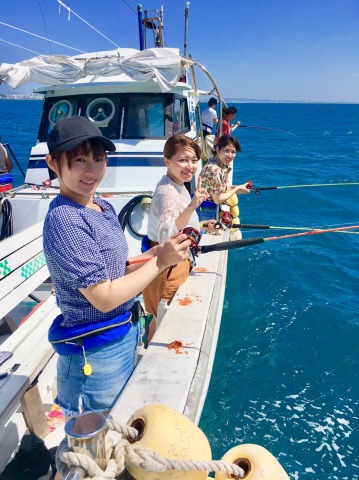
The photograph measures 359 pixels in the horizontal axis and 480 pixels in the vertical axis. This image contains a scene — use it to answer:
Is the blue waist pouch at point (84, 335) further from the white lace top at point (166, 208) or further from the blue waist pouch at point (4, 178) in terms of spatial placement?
the blue waist pouch at point (4, 178)

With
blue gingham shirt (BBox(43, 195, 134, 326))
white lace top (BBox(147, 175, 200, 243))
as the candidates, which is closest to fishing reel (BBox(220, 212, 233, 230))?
white lace top (BBox(147, 175, 200, 243))

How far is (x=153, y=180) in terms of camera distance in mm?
6129

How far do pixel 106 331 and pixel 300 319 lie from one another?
175 inches

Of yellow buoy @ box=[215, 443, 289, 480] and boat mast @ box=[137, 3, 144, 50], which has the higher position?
boat mast @ box=[137, 3, 144, 50]

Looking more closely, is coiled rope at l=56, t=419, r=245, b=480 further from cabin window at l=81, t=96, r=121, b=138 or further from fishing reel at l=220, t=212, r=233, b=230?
cabin window at l=81, t=96, r=121, b=138

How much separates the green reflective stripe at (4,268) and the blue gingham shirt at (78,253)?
165 centimetres

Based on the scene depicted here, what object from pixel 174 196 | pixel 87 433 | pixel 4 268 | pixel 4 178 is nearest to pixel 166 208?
pixel 174 196

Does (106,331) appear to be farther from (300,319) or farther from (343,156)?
(343,156)

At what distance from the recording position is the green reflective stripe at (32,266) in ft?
11.3

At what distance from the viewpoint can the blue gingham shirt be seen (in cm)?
146

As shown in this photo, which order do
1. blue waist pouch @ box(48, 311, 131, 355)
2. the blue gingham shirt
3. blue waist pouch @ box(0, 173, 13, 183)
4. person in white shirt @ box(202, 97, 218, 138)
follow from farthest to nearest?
person in white shirt @ box(202, 97, 218, 138)
blue waist pouch @ box(0, 173, 13, 183)
blue waist pouch @ box(48, 311, 131, 355)
the blue gingham shirt

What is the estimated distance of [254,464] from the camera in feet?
4.92

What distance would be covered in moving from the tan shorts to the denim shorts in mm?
1255

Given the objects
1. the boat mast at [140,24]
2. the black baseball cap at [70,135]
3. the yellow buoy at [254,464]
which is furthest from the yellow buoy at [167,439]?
the boat mast at [140,24]
